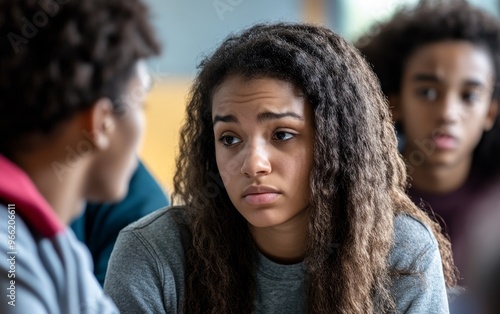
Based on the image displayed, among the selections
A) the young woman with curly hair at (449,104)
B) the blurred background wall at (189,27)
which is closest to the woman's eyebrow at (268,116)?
the young woman with curly hair at (449,104)

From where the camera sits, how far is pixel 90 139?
747 mm

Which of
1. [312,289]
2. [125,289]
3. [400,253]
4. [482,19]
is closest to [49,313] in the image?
[125,289]

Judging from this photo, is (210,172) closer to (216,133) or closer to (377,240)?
(216,133)

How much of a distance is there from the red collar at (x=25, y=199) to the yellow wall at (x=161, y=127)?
2.36 m

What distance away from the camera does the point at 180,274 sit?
121 cm

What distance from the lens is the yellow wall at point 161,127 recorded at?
3152 millimetres

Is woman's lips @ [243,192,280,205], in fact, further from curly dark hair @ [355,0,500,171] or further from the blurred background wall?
the blurred background wall

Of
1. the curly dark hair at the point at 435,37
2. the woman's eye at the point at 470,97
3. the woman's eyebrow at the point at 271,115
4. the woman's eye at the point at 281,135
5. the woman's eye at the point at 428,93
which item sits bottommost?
the woman's eye at the point at 281,135

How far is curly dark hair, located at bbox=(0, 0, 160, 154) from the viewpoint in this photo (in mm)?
707

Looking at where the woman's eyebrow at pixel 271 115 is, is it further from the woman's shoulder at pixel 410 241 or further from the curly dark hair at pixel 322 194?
the woman's shoulder at pixel 410 241

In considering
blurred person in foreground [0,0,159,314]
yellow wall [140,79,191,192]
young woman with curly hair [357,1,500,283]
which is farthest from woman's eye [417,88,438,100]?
yellow wall [140,79,191,192]

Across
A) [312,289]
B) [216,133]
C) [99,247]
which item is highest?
[216,133]

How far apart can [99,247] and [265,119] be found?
494mm

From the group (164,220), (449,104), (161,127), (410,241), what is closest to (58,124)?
(164,220)
